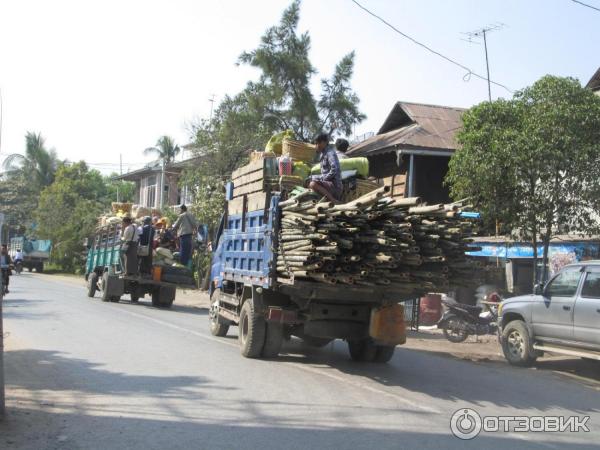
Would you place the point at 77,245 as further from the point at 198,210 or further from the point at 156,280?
the point at 156,280

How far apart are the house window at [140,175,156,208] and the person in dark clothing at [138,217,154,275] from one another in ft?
93.7

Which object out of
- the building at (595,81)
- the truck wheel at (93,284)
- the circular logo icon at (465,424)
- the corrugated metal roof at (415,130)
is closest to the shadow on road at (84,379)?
the circular logo icon at (465,424)

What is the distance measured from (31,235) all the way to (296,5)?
32726mm

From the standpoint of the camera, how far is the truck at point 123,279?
17.4 meters

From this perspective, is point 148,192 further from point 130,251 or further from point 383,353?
point 383,353

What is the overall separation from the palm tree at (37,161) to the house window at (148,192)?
402 inches

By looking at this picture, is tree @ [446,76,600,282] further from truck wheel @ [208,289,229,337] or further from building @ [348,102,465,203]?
building @ [348,102,465,203]

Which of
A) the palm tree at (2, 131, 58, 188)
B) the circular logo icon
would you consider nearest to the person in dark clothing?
the circular logo icon

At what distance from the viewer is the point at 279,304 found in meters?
9.30

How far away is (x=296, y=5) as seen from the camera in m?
24.2

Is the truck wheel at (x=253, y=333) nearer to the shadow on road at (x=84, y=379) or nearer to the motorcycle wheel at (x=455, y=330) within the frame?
the shadow on road at (x=84, y=379)

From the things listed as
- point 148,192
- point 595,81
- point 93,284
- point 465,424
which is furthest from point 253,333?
Result: point 148,192

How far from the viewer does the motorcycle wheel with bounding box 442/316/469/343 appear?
13688mm

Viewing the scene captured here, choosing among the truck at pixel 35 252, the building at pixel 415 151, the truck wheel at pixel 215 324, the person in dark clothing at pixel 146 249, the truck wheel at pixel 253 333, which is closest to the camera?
the truck wheel at pixel 253 333
